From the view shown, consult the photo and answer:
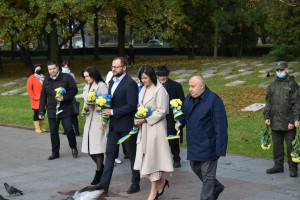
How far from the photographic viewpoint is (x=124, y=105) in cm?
748

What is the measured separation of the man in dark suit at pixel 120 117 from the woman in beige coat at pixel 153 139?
0.37 metres

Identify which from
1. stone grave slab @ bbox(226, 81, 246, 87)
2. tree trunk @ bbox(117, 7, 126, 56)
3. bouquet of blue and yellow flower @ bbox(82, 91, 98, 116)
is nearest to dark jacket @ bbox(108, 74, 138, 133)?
bouquet of blue and yellow flower @ bbox(82, 91, 98, 116)

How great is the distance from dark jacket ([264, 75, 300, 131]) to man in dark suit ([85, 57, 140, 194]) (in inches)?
98.5

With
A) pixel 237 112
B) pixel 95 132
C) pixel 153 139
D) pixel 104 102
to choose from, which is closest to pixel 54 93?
pixel 95 132

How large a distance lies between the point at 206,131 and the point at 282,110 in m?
2.78

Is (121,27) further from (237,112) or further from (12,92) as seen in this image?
(237,112)

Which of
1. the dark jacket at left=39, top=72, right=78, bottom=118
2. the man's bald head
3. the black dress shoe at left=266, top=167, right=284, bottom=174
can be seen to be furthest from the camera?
the dark jacket at left=39, top=72, right=78, bottom=118

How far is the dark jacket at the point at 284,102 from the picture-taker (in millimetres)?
8383

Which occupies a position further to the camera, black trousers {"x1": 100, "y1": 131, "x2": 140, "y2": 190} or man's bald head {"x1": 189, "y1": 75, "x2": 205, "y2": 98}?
black trousers {"x1": 100, "y1": 131, "x2": 140, "y2": 190}

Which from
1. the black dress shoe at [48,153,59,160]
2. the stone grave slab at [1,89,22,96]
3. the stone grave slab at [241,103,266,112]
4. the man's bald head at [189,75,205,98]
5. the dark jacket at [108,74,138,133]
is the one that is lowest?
the black dress shoe at [48,153,59,160]

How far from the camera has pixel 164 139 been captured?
709 centimetres

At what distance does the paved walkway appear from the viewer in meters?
7.47

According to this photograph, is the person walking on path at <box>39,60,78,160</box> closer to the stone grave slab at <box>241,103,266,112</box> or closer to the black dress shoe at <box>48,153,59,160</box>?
the black dress shoe at <box>48,153,59,160</box>

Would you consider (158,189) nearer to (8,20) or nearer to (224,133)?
(224,133)
